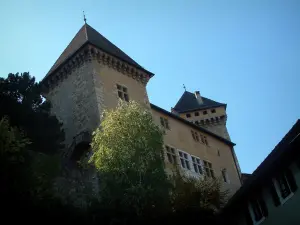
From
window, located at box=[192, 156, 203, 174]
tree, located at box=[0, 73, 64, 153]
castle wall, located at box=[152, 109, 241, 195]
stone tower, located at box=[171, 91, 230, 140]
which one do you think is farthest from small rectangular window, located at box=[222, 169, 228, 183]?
tree, located at box=[0, 73, 64, 153]

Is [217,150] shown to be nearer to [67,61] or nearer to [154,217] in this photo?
[67,61]

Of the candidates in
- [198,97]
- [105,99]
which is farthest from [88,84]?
[198,97]

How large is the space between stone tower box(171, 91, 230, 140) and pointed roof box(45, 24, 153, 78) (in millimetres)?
16120

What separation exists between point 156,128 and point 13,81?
31.1 ft

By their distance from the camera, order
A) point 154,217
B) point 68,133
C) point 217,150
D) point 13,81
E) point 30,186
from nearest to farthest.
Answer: point 30,186, point 154,217, point 13,81, point 68,133, point 217,150

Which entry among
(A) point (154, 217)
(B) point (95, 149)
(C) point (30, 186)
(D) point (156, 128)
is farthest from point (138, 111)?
(C) point (30, 186)

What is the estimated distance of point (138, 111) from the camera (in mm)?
25453

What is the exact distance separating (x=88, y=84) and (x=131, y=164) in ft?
36.5

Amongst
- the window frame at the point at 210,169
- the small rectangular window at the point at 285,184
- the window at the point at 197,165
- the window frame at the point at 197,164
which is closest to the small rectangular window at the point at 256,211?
the small rectangular window at the point at 285,184

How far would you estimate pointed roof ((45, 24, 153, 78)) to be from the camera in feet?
114

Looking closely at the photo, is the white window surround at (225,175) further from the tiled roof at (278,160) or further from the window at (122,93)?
the tiled roof at (278,160)

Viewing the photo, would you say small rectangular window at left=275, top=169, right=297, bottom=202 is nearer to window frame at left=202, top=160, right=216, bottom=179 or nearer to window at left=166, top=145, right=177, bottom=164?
window at left=166, top=145, right=177, bottom=164

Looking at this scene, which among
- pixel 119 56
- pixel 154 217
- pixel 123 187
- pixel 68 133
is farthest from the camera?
pixel 119 56

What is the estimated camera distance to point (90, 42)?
33250mm
